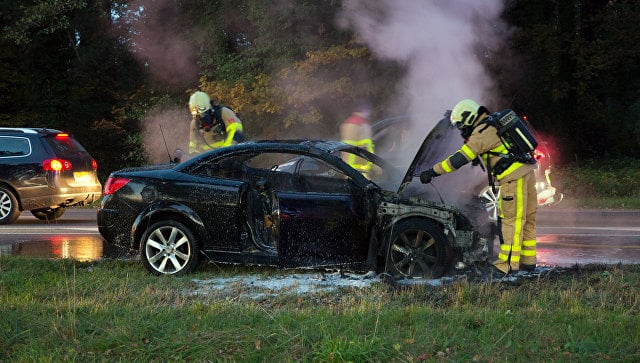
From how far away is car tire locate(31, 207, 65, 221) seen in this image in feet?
47.6

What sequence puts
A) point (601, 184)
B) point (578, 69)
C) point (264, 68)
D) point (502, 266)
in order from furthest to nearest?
point (578, 69) → point (264, 68) → point (601, 184) → point (502, 266)

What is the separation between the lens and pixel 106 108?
26.8m

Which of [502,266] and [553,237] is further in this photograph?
[553,237]

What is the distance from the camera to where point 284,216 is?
293 inches

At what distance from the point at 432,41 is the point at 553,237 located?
5.09 metres

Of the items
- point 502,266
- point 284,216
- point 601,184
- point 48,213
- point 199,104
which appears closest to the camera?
point 284,216

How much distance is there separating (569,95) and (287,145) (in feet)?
60.7

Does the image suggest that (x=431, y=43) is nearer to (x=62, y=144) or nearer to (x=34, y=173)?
(x=62, y=144)

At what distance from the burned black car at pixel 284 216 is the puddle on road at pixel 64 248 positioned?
132 cm

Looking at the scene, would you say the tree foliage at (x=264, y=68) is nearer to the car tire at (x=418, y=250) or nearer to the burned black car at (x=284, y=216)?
the burned black car at (x=284, y=216)

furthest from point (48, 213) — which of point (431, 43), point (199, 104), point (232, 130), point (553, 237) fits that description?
point (553, 237)

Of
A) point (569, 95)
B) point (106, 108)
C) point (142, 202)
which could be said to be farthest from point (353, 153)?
point (106, 108)

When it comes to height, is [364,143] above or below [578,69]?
below

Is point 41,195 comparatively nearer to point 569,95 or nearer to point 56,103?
point 56,103
